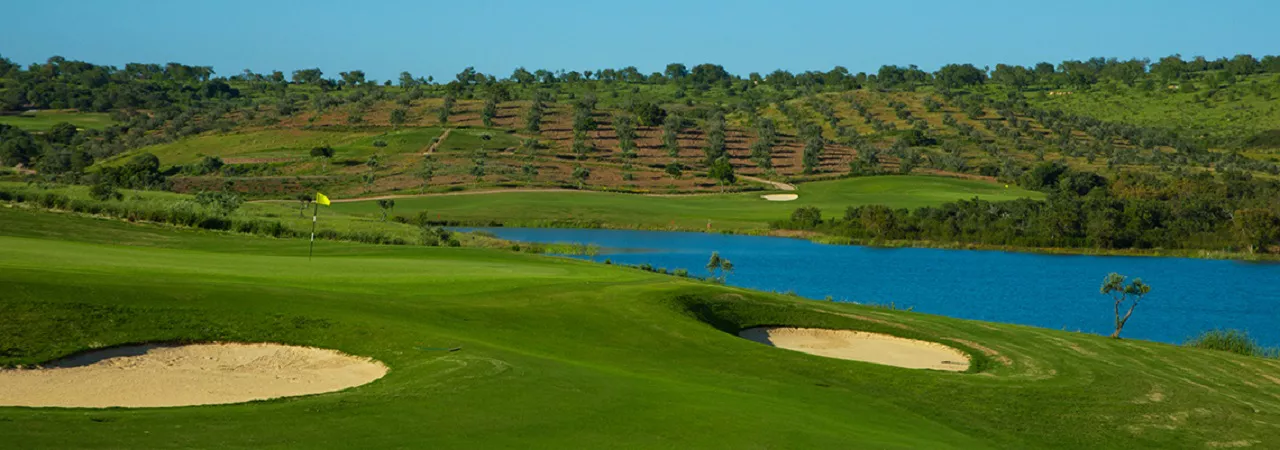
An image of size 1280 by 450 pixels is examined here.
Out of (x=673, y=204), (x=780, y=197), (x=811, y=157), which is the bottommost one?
(x=673, y=204)

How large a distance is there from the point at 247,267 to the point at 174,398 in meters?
17.2

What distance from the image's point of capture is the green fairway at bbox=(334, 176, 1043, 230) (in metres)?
124

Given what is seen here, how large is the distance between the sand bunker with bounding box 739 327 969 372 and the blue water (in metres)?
24.8

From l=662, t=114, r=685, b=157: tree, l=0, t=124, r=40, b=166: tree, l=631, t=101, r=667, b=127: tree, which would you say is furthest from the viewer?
l=631, t=101, r=667, b=127: tree

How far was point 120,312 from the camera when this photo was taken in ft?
86.7

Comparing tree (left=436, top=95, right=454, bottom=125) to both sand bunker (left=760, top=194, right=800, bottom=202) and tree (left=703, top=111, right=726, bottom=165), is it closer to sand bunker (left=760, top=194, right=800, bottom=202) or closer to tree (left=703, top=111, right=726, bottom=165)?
tree (left=703, top=111, right=726, bottom=165)

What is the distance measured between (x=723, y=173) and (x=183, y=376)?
130114 mm

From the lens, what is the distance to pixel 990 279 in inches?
3228

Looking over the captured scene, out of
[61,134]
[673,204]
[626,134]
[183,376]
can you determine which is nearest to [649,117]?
[626,134]

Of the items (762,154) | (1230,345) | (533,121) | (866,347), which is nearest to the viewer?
(866,347)

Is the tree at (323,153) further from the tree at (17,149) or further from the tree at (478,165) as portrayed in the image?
the tree at (17,149)

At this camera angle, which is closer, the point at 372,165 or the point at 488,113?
the point at 372,165

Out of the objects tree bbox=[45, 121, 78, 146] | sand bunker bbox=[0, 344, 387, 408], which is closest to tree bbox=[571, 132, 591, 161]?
tree bbox=[45, 121, 78, 146]

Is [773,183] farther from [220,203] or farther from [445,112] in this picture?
[220,203]
